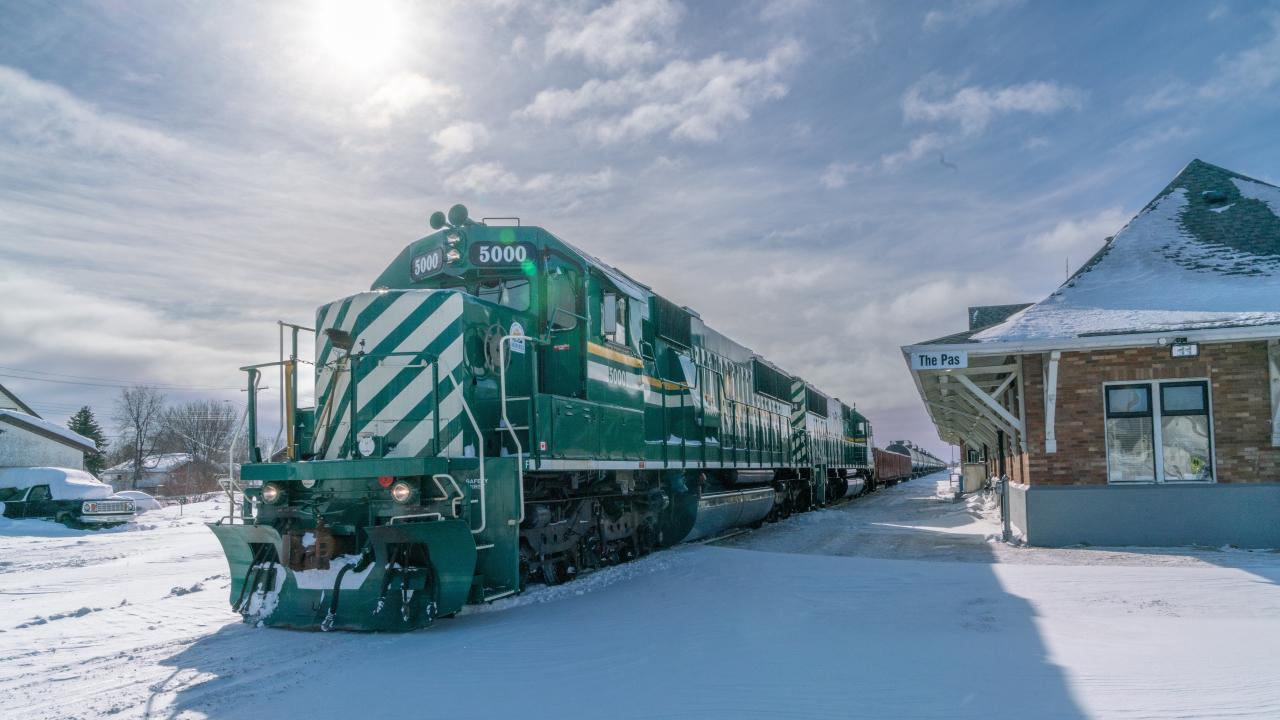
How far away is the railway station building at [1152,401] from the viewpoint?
10750 mm

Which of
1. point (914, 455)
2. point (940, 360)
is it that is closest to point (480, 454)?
point (940, 360)

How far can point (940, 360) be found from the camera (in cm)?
1139

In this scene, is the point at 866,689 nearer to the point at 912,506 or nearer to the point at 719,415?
the point at 719,415

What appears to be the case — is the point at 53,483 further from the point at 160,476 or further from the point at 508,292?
the point at 160,476

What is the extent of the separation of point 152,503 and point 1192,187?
2856 cm

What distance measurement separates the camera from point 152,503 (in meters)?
26.8

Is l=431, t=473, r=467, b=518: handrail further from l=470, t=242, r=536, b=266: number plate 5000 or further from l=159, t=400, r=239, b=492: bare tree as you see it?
l=159, t=400, r=239, b=492: bare tree

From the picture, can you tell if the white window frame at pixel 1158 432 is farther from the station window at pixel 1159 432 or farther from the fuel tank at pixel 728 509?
the fuel tank at pixel 728 509

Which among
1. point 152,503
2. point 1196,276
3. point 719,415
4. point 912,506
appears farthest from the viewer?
→ point 152,503

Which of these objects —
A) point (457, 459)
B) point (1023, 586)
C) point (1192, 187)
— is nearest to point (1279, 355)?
point (1192, 187)

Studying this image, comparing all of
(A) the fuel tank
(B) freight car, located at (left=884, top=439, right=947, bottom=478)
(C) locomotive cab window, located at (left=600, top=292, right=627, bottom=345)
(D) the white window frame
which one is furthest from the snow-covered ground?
(B) freight car, located at (left=884, top=439, right=947, bottom=478)

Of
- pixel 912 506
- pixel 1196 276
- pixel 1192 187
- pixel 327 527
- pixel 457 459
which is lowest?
pixel 912 506

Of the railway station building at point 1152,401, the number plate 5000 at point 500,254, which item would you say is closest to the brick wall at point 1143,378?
the railway station building at point 1152,401

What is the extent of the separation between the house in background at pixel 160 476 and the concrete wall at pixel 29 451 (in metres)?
25.5
